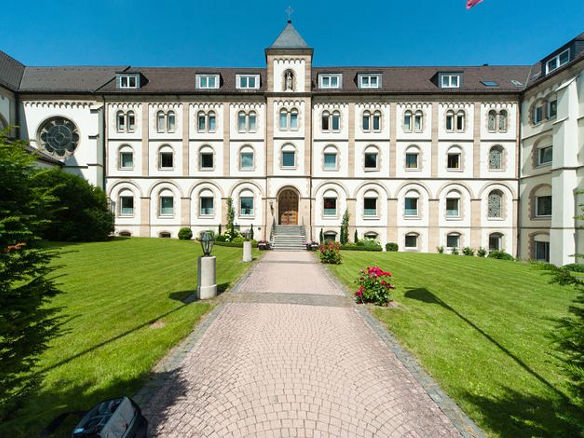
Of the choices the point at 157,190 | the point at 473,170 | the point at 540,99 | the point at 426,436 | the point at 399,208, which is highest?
the point at 540,99

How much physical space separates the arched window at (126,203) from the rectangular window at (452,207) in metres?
31.1

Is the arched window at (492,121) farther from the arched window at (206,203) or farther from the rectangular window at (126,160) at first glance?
the rectangular window at (126,160)

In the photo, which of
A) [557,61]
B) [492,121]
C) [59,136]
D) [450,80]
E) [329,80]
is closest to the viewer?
[557,61]

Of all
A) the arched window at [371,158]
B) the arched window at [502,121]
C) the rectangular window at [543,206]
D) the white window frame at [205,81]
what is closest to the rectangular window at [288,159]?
the arched window at [371,158]

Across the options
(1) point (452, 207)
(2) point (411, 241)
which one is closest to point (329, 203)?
(2) point (411, 241)

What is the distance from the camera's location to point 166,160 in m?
26.5

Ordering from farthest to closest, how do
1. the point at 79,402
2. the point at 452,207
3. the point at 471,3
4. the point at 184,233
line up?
the point at 452,207, the point at 184,233, the point at 471,3, the point at 79,402

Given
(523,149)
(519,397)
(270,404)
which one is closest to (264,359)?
(270,404)

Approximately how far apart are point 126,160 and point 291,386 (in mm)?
28967

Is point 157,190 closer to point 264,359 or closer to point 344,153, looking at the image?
point 344,153

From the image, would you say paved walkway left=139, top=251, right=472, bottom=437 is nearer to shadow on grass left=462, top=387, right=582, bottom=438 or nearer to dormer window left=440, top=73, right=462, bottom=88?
shadow on grass left=462, top=387, right=582, bottom=438

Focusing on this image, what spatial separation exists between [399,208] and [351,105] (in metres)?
11.1

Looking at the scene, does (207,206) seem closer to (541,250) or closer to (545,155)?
(541,250)

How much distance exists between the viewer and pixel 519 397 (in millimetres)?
4262
